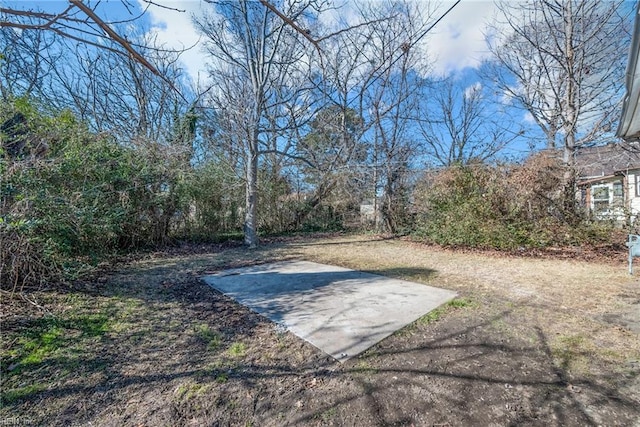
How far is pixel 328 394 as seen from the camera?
1748 millimetres

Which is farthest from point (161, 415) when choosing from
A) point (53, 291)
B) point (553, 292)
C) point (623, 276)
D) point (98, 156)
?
point (623, 276)

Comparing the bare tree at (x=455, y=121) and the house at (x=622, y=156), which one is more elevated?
the bare tree at (x=455, y=121)

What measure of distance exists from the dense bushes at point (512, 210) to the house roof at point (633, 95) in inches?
171

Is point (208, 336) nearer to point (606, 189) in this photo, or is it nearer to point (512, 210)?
Result: point (512, 210)

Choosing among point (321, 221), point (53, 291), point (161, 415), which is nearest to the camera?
point (161, 415)

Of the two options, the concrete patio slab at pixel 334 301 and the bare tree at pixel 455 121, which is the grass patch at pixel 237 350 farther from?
the bare tree at pixel 455 121

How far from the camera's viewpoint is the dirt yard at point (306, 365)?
62.5 inches

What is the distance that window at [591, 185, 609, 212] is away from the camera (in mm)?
6132

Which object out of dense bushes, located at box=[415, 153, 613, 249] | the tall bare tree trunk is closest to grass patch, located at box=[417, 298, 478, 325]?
dense bushes, located at box=[415, 153, 613, 249]

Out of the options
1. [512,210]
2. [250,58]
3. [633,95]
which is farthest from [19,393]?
[250,58]

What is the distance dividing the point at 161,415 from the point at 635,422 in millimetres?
2664

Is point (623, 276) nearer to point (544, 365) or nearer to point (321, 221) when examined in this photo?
point (544, 365)

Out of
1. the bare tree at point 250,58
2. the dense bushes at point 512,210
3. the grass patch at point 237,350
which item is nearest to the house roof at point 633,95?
the grass patch at point 237,350

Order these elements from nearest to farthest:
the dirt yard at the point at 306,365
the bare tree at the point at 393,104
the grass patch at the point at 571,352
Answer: the dirt yard at the point at 306,365, the grass patch at the point at 571,352, the bare tree at the point at 393,104
